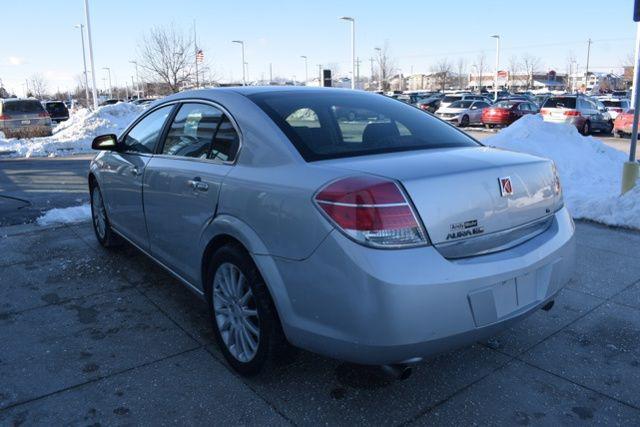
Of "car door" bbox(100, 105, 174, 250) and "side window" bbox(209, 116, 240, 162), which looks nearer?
"side window" bbox(209, 116, 240, 162)

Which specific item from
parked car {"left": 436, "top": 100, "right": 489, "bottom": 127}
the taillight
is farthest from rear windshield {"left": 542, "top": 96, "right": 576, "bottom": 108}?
the taillight

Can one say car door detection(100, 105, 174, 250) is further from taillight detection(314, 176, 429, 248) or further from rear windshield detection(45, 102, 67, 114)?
rear windshield detection(45, 102, 67, 114)

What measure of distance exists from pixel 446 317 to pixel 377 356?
1.13ft

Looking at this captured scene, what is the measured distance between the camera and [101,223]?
17.9ft

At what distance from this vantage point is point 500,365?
3.23m

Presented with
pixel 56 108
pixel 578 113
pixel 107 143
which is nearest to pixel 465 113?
pixel 578 113

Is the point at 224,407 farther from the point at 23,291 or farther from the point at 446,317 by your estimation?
the point at 23,291

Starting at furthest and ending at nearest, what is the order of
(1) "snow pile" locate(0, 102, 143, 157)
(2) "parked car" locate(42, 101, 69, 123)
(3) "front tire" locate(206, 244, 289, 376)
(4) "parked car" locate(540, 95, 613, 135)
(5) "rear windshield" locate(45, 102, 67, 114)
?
(5) "rear windshield" locate(45, 102, 67, 114) < (2) "parked car" locate(42, 101, 69, 123) < (4) "parked car" locate(540, 95, 613, 135) < (1) "snow pile" locate(0, 102, 143, 157) < (3) "front tire" locate(206, 244, 289, 376)

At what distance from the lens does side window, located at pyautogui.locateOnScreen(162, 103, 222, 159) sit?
346 cm

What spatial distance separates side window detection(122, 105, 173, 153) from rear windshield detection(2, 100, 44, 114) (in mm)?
19117

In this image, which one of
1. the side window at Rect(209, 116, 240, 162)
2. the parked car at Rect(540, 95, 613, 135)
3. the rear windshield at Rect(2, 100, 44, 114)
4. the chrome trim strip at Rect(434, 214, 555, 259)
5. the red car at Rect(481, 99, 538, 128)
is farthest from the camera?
the red car at Rect(481, 99, 538, 128)

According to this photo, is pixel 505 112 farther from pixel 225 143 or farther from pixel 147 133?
pixel 225 143

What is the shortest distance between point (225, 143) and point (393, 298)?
1.53 metres

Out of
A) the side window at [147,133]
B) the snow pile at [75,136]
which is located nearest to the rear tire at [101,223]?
the side window at [147,133]
